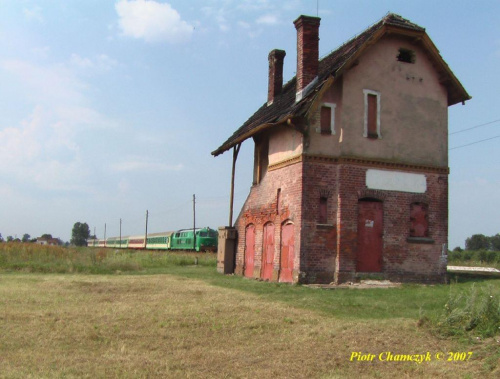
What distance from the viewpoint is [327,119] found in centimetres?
1791

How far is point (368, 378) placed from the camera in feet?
22.9

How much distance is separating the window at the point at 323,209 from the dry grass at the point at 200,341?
6.02 metres

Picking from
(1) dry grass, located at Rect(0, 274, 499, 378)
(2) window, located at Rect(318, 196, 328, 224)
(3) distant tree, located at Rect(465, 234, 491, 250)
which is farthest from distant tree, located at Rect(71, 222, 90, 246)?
(1) dry grass, located at Rect(0, 274, 499, 378)

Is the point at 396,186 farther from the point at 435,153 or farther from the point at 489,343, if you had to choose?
the point at 489,343

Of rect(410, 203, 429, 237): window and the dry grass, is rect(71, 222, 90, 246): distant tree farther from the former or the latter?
the dry grass

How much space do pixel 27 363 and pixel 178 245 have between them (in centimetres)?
→ 4494

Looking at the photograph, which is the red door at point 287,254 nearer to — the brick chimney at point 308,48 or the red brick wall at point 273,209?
the red brick wall at point 273,209

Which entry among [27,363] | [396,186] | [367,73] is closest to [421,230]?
[396,186]

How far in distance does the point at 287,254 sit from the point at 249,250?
3.90 meters

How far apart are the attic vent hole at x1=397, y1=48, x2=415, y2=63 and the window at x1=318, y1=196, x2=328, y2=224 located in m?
5.74

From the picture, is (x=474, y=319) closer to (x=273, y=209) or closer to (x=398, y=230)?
(x=398, y=230)

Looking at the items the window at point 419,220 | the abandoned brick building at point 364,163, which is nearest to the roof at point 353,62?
the abandoned brick building at point 364,163

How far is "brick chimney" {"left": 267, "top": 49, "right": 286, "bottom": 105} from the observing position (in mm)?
23922

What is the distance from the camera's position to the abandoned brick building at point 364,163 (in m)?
17.4
